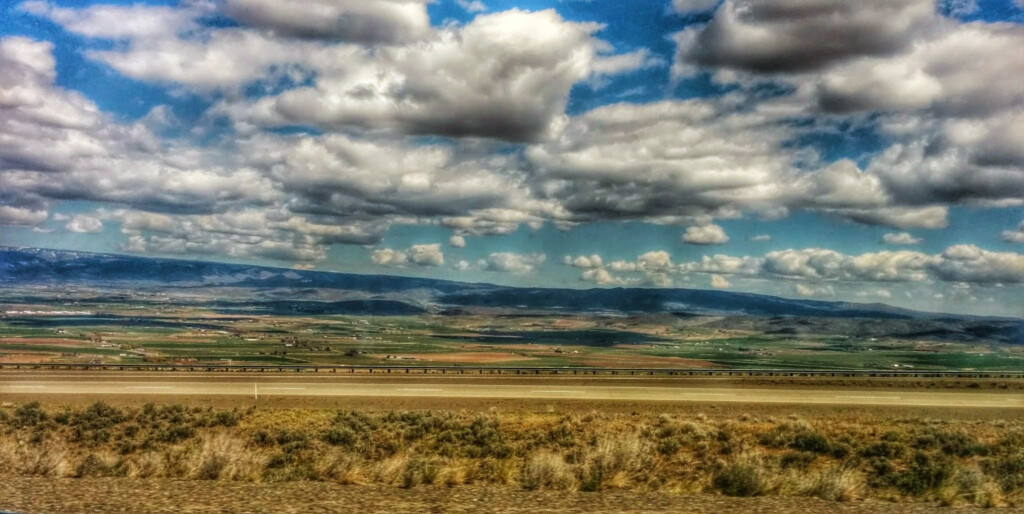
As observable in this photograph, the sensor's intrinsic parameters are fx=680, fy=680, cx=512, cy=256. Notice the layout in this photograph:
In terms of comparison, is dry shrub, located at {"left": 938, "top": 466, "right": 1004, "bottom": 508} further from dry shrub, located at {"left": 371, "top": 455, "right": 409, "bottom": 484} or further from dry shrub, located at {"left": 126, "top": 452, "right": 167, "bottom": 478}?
dry shrub, located at {"left": 126, "top": 452, "right": 167, "bottom": 478}

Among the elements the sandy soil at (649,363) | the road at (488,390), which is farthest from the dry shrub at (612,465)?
the sandy soil at (649,363)

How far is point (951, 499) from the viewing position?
742cm

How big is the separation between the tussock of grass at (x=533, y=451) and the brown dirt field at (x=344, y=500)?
636 millimetres

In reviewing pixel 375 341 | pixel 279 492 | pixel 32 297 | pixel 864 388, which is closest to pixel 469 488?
pixel 279 492

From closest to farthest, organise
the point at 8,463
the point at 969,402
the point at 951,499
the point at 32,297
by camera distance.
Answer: the point at 951,499
the point at 8,463
the point at 969,402
the point at 32,297

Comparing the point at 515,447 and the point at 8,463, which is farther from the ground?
the point at 8,463

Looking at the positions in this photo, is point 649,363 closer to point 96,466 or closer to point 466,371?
point 466,371

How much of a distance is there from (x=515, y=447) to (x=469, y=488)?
10.9 meters

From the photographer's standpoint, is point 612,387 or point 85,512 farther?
point 612,387

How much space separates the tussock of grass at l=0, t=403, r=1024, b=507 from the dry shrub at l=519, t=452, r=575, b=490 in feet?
0.08

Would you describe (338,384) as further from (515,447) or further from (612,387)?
(515,447)

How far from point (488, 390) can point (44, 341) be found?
87435mm

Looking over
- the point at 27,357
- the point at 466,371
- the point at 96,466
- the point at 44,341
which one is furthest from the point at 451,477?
the point at 44,341

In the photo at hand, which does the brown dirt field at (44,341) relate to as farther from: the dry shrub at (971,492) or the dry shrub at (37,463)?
the dry shrub at (971,492)
